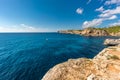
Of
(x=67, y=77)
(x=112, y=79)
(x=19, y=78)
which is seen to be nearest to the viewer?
(x=112, y=79)

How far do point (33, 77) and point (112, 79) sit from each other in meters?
20.2

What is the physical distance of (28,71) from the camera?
1241 inches

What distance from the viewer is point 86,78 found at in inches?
643

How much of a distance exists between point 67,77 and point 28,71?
60.4ft

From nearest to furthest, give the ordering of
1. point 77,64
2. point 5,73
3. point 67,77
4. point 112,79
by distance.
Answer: point 112,79, point 67,77, point 77,64, point 5,73

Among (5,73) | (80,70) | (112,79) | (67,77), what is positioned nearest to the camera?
(112,79)

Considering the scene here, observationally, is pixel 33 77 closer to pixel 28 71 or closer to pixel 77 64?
pixel 28 71

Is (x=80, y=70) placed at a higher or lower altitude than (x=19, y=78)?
higher

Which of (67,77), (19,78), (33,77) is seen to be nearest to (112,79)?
(67,77)

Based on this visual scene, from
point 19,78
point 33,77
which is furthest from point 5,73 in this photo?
point 33,77

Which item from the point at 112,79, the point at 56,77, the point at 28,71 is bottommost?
the point at 28,71

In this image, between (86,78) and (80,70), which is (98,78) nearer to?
(86,78)

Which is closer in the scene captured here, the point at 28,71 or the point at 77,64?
the point at 77,64

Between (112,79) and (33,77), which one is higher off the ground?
(112,79)
